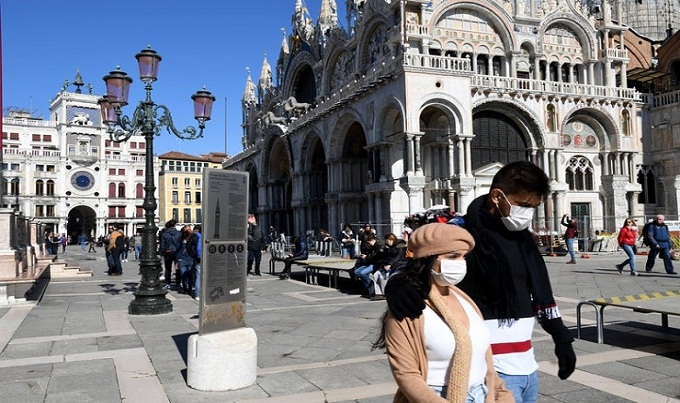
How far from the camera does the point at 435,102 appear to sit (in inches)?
923

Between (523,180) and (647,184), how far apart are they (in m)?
30.9

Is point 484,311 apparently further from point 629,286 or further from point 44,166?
point 44,166

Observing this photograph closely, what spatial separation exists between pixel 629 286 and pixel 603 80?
20.8m

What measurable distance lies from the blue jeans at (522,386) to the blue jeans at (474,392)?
529 mm

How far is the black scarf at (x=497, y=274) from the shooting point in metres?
3.05

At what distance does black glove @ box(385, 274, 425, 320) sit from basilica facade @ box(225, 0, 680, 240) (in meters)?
20.8

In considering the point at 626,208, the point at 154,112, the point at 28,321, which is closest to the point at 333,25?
the point at 626,208

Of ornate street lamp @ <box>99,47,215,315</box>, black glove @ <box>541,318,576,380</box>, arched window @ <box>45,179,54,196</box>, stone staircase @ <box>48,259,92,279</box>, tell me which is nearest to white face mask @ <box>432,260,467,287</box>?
black glove @ <box>541,318,576,380</box>

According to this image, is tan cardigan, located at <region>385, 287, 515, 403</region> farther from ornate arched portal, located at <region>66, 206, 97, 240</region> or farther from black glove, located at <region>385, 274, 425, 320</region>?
ornate arched portal, located at <region>66, 206, 97, 240</region>

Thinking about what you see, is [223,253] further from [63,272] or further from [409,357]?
[63,272]

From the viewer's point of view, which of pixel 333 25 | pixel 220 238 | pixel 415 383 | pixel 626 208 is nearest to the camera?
pixel 415 383

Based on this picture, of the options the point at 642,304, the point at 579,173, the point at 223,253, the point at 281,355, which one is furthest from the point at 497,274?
the point at 579,173

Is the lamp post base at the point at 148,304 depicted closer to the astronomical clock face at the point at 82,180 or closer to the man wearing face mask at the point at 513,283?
the man wearing face mask at the point at 513,283

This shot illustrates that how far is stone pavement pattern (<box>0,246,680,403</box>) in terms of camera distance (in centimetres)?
513
